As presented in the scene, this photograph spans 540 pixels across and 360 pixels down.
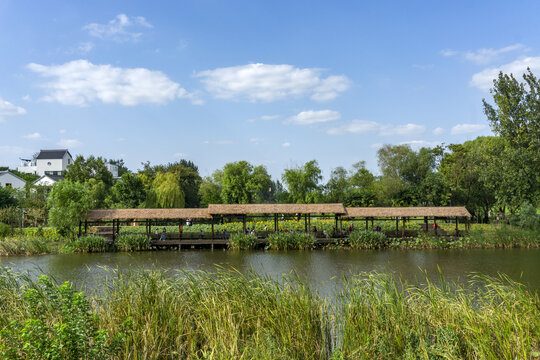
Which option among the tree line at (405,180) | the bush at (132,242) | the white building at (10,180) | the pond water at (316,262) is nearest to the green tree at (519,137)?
the tree line at (405,180)

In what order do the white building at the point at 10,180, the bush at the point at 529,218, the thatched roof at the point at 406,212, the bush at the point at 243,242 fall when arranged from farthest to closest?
the white building at the point at 10,180 → the thatched roof at the point at 406,212 → the bush at the point at 529,218 → the bush at the point at 243,242

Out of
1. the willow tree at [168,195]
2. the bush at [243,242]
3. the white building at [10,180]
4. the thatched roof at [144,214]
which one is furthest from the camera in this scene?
the white building at [10,180]

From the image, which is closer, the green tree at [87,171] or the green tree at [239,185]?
the green tree at [87,171]

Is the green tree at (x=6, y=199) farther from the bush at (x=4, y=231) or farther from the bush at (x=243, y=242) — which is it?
the bush at (x=243, y=242)

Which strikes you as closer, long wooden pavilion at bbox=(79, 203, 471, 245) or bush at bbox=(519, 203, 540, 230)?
long wooden pavilion at bbox=(79, 203, 471, 245)

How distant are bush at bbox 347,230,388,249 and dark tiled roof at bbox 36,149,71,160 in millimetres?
68260

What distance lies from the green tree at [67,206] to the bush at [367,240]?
53.8 ft

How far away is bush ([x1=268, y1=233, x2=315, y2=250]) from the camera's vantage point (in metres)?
24.1

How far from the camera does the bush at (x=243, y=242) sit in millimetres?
24406

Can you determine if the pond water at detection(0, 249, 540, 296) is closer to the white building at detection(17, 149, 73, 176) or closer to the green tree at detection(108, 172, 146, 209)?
the green tree at detection(108, 172, 146, 209)

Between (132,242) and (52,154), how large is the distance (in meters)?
62.6

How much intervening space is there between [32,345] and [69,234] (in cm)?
2303

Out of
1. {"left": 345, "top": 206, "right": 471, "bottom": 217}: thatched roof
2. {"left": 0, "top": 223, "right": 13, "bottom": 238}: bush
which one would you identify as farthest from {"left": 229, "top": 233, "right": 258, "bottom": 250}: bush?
{"left": 0, "top": 223, "right": 13, "bottom": 238}: bush

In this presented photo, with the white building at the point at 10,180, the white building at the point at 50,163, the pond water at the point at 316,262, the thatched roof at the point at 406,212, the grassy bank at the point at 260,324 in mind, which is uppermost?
the white building at the point at 50,163
